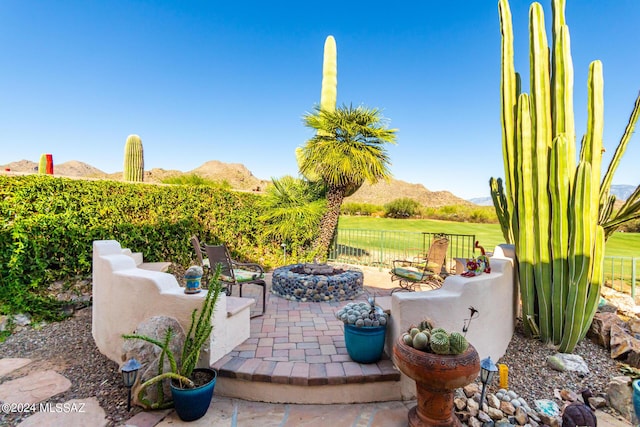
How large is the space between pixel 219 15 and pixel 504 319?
10.7 metres

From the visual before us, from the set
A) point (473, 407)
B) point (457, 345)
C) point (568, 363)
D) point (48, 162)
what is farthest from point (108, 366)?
point (48, 162)

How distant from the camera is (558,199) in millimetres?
3240

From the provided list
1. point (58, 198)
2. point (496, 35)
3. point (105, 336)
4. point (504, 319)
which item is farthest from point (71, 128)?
point (504, 319)

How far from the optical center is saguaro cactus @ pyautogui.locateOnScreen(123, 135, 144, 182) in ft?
30.4

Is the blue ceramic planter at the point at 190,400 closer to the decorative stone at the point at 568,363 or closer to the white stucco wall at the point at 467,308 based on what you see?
the white stucco wall at the point at 467,308

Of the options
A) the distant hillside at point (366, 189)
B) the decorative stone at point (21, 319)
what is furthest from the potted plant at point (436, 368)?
the distant hillside at point (366, 189)

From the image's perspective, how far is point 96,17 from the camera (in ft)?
21.7

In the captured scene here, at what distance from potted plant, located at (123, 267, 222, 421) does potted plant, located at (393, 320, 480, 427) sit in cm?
151

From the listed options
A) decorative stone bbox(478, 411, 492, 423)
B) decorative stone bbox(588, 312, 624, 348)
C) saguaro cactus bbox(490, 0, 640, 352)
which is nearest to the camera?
decorative stone bbox(478, 411, 492, 423)

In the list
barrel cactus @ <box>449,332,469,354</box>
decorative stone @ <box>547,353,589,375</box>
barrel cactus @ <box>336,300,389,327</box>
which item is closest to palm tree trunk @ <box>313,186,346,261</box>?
barrel cactus @ <box>336,300,389,327</box>

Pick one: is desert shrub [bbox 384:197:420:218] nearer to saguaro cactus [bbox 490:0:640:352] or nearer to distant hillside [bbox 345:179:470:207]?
distant hillside [bbox 345:179:470:207]

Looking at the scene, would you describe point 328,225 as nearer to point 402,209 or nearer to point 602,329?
point 602,329

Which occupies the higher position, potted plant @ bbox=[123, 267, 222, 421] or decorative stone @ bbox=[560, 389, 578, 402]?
potted plant @ bbox=[123, 267, 222, 421]

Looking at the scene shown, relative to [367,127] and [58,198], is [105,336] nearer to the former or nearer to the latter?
[58,198]
